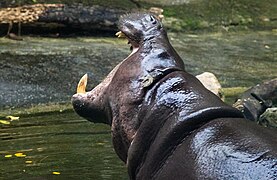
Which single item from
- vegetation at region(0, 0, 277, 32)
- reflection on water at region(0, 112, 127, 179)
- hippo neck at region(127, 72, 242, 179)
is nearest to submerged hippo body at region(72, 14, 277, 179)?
hippo neck at region(127, 72, 242, 179)

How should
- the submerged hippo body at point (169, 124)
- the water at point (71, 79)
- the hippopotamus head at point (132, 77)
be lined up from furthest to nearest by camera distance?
the water at point (71, 79) < the hippopotamus head at point (132, 77) < the submerged hippo body at point (169, 124)

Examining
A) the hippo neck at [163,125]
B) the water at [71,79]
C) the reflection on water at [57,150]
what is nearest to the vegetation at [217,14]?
the water at [71,79]

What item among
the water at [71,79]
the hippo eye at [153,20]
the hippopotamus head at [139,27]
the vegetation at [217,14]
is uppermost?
the hippo eye at [153,20]

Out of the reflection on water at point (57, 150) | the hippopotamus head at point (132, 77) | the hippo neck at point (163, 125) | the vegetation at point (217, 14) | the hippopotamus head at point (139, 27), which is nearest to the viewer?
the hippo neck at point (163, 125)

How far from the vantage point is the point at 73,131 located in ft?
17.9

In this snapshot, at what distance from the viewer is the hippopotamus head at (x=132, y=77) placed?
79.3 inches

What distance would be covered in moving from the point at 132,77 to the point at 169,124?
0.31 m

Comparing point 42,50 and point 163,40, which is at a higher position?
point 163,40

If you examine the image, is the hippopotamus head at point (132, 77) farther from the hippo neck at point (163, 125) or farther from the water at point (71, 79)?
the water at point (71, 79)

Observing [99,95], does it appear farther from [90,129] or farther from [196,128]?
[90,129]

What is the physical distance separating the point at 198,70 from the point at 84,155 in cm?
382

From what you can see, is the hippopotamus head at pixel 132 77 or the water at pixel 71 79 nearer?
the hippopotamus head at pixel 132 77

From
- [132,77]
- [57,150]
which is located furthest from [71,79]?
[132,77]

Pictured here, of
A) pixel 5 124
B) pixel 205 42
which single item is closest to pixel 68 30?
pixel 205 42
